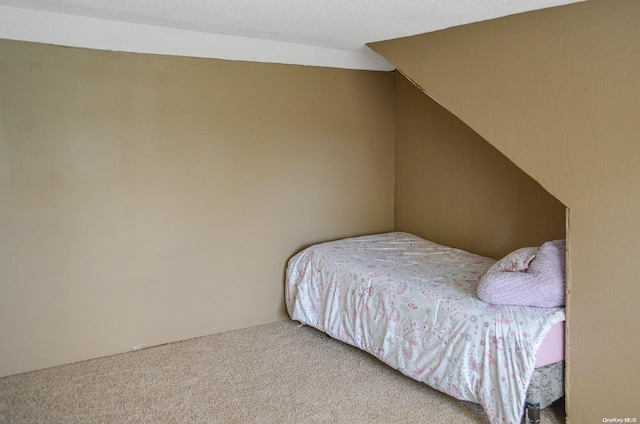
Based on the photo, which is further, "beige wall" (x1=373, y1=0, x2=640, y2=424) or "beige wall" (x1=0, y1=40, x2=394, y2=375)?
"beige wall" (x1=0, y1=40, x2=394, y2=375)

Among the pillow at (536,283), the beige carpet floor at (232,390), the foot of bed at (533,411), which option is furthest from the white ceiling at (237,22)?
the beige carpet floor at (232,390)

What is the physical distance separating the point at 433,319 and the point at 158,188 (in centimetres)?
190

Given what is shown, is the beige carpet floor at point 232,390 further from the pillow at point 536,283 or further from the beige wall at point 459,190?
the beige wall at point 459,190

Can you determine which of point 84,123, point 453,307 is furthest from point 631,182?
point 84,123

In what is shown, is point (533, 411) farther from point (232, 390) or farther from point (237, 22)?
point (237, 22)

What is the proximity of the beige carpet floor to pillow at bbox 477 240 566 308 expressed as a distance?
1.93 feet

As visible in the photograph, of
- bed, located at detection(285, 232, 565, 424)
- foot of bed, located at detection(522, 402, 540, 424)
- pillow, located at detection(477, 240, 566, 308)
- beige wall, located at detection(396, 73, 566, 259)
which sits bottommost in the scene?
foot of bed, located at detection(522, 402, 540, 424)

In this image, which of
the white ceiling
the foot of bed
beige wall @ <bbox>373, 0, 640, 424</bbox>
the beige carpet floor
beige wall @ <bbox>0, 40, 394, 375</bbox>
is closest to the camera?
beige wall @ <bbox>373, 0, 640, 424</bbox>

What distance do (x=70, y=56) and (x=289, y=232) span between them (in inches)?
72.5

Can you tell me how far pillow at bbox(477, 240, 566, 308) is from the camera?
246 centimetres

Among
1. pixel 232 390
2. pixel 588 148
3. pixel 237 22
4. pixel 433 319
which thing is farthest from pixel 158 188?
pixel 588 148

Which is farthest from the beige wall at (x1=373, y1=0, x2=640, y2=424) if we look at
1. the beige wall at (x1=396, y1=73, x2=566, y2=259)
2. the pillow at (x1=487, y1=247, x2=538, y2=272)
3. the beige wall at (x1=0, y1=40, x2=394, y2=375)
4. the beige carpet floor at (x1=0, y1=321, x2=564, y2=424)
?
the beige wall at (x1=0, y1=40, x2=394, y2=375)

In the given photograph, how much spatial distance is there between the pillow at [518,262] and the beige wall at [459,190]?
63 cm

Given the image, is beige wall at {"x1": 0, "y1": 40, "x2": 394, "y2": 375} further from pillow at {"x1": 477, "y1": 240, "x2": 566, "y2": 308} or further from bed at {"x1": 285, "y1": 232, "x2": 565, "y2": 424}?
pillow at {"x1": 477, "y1": 240, "x2": 566, "y2": 308}
